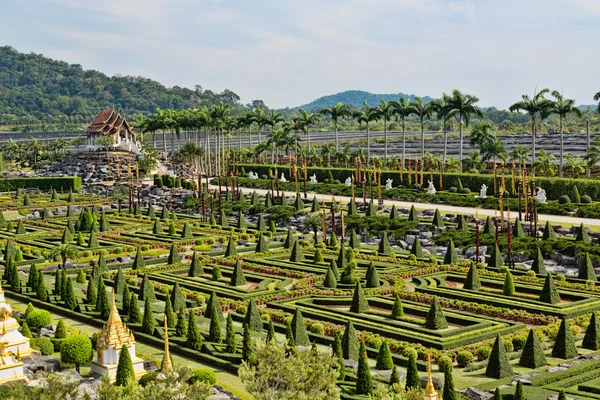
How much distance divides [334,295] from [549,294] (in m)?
10.6

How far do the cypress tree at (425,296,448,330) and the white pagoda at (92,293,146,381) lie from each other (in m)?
12.7

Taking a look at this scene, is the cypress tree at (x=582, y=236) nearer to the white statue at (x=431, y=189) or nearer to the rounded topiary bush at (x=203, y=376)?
the white statue at (x=431, y=189)

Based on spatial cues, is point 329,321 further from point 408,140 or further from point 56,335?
point 408,140

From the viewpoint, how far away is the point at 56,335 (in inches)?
1380

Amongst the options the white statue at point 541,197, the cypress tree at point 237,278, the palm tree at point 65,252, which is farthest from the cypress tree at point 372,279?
the white statue at point 541,197

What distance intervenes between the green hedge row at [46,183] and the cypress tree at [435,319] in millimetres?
76063

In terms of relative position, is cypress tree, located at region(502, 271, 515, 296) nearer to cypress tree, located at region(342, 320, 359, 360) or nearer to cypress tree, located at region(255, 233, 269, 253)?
cypress tree, located at region(342, 320, 359, 360)

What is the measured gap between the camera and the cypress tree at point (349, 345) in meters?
32.2

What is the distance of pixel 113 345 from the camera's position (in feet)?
98.3

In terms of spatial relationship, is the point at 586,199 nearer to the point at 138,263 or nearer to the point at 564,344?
the point at 138,263

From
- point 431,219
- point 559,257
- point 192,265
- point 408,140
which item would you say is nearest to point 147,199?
point 431,219

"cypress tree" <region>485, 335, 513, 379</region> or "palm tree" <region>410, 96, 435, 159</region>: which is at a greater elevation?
"palm tree" <region>410, 96, 435, 159</region>

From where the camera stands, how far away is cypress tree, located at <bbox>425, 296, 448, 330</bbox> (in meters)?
36.0

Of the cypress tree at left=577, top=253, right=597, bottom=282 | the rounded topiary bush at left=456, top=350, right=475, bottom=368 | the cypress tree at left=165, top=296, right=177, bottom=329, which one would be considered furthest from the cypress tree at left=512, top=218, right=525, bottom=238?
the cypress tree at left=165, top=296, right=177, bottom=329
